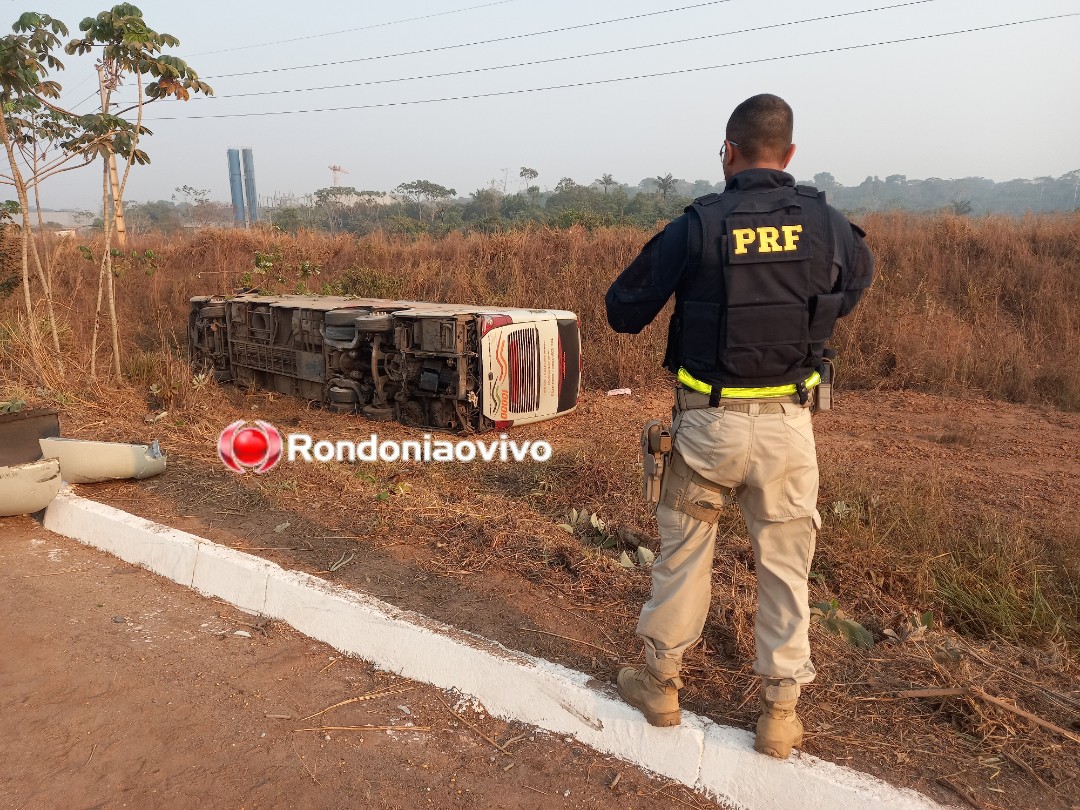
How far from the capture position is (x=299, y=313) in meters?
8.53

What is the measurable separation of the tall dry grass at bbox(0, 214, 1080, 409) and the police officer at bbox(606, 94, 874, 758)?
25.2ft

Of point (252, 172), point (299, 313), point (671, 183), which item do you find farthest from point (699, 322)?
point (252, 172)

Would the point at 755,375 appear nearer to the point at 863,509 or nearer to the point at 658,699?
the point at 658,699

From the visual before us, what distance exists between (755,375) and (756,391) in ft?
0.17

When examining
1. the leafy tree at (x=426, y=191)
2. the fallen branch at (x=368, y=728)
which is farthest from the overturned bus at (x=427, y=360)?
the leafy tree at (x=426, y=191)

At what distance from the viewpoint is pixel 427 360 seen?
752cm

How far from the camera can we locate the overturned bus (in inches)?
281

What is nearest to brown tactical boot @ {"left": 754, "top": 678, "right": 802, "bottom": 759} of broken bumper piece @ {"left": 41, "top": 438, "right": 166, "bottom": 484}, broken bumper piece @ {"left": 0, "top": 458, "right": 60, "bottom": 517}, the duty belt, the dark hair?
the duty belt

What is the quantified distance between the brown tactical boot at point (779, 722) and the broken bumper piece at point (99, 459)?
15.1 ft

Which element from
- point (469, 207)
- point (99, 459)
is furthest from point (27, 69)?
point (469, 207)

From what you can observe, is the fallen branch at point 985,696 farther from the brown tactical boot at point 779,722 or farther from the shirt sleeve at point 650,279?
the shirt sleeve at point 650,279

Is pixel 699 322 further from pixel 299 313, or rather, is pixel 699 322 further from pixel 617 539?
pixel 299 313

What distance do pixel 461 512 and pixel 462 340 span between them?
2.81 meters

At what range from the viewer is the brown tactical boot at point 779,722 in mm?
2258
